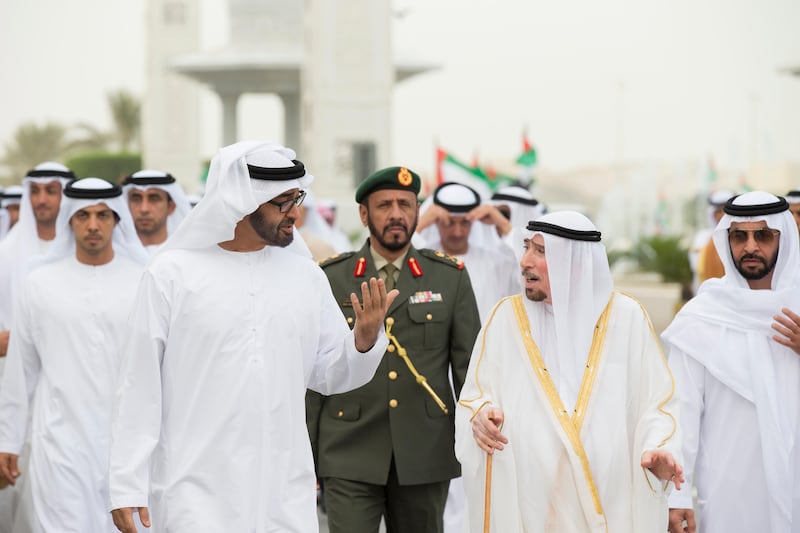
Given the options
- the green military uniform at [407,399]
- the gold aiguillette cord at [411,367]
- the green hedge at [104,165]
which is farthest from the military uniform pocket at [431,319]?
the green hedge at [104,165]

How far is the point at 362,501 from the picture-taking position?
6.23m

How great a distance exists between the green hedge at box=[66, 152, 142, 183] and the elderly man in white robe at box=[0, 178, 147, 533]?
1818 inches

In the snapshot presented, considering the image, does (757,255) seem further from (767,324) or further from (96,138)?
(96,138)

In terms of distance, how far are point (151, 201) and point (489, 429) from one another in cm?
467

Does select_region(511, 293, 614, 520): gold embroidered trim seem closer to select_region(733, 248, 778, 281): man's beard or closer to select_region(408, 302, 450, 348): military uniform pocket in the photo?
select_region(408, 302, 450, 348): military uniform pocket

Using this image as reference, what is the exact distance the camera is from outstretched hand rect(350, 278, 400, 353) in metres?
5.08

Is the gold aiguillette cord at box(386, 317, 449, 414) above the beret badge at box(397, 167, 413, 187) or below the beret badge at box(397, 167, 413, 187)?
below

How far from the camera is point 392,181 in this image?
6.48m

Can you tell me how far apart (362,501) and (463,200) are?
2.99 meters

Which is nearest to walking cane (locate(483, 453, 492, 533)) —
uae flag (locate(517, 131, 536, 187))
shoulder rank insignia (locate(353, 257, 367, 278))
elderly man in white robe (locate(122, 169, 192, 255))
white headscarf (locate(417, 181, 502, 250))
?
shoulder rank insignia (locate(353, 257, 367, 278))

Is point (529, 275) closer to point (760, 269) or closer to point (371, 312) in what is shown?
point (371, 312)

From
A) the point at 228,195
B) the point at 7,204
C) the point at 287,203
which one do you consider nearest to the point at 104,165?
the point at 7,204

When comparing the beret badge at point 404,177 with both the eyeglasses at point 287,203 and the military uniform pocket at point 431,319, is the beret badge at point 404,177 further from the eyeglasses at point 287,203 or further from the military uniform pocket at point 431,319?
the eyeglasses at point 287,203

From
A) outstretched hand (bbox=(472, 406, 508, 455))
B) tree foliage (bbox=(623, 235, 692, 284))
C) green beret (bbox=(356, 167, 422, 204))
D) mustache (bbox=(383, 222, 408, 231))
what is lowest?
tree foliage (bbox=(623, 235, 692, 284))
